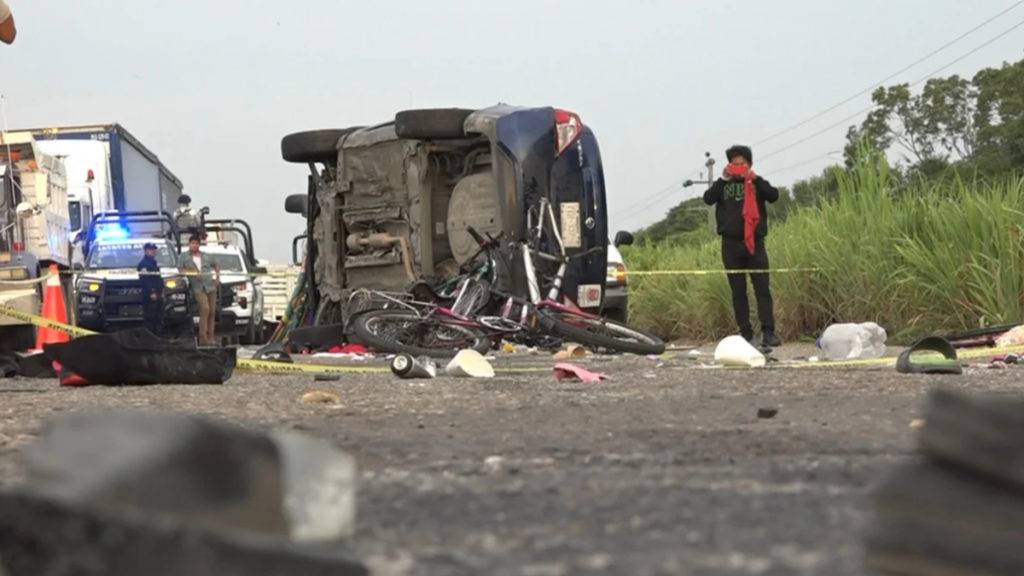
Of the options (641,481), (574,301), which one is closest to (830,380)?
(641,481)

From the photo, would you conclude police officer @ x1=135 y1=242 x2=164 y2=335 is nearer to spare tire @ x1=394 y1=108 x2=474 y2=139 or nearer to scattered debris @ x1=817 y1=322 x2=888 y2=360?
spare tire @ x1=394 y1=108 x2=474 y2=139

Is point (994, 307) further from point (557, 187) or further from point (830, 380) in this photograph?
point (830, 380)

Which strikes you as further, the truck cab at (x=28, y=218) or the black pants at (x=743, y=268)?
the truck cab at (x=28, y=218)

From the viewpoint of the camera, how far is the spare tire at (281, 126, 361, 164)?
53.4 ft

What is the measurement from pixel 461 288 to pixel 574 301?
5.20ft

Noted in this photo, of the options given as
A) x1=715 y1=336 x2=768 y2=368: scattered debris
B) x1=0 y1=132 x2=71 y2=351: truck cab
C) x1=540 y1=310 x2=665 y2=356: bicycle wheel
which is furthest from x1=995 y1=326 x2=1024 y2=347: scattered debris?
x1=0 y1=132 x2=71 y2=351: truck cab

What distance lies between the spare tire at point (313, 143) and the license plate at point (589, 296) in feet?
12.1

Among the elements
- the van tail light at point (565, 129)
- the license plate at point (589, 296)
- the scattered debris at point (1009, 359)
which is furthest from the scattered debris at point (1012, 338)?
the van tail light at point (565, 129)

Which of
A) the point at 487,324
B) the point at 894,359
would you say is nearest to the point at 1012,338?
the point at 894,359

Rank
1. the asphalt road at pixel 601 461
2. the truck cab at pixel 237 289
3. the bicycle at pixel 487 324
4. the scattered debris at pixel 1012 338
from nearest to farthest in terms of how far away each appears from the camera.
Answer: the asphalt road at pixel 601 461 → the scattered debris at pixel 1012 338 → the bicycle at pixel 487 324 → the truck cab at pixel 237 289

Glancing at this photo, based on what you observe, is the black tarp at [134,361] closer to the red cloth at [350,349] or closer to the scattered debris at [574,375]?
the scattered debris at [574,375]

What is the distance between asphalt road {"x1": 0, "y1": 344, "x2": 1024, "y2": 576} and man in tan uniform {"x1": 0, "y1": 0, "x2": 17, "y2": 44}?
2.22 meters

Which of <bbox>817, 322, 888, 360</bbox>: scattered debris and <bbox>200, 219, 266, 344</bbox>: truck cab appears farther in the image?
<bbox>200, 219, 266, 344</bbox>: truck cab

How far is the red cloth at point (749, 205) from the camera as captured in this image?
12836 millimetres
